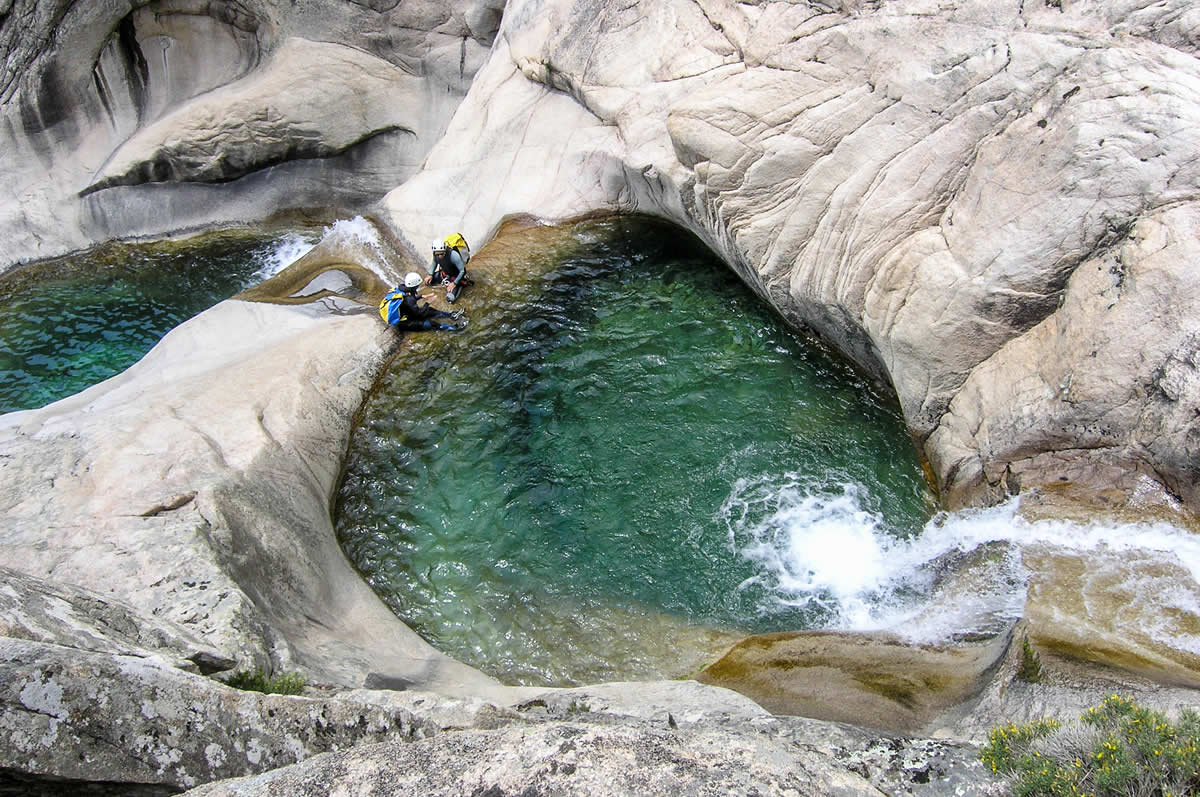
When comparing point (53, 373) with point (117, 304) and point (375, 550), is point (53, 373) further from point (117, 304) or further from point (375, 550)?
point (375, 550)

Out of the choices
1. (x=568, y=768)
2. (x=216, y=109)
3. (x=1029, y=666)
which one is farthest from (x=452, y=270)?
(x=568, y=768)

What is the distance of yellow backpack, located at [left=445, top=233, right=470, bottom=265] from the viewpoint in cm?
1405

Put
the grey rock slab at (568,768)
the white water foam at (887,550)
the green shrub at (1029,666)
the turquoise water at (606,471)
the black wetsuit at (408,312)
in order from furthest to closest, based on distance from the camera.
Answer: the black wetsuit at (408,312)
the turquoise water at (606,471)
the white water foam at (887,550)
the green shrub at (1029,666)
the grey rock slab at (568,768)

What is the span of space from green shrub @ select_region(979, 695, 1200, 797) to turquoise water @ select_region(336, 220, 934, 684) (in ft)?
11.8

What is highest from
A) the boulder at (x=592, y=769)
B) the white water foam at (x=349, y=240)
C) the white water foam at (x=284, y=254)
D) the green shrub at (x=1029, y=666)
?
the boulder at (x=592, y=769)

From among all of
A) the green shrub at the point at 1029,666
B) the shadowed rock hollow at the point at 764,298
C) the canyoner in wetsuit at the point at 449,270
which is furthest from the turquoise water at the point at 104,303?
the green shrub at the point at 1029,666

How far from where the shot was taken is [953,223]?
32.0 ft

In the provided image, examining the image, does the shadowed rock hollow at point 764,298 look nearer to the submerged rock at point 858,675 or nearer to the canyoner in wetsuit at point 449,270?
the submerged rock at point 858,675

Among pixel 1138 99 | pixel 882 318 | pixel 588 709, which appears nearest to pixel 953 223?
pixel 882 318

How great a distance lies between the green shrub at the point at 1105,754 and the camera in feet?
14.4

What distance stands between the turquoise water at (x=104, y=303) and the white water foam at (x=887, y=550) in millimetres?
11558

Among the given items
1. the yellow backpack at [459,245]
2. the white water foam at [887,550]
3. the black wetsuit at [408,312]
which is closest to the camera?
the white water foam at [887,550]

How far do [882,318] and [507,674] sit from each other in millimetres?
5938

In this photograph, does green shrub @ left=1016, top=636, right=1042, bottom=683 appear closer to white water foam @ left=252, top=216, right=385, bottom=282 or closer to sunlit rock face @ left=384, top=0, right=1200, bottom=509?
sunlit rock face @ left=384, top=0, right=1200, bottom=509
